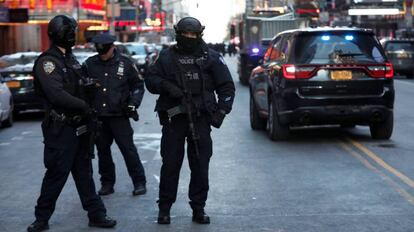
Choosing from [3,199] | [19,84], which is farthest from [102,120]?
[19,84]

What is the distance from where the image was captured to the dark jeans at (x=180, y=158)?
6.48 metres

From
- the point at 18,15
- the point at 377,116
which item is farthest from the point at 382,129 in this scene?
the point at 18,15

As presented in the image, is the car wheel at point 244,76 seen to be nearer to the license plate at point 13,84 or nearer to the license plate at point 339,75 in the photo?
the license plate at point 13,84

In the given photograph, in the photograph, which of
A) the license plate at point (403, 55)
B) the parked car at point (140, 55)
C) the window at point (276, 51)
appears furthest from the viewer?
the parked car at point (140, 55)

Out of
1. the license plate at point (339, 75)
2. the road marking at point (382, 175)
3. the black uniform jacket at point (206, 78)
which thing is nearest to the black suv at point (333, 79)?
the license plate at point (339, 75)

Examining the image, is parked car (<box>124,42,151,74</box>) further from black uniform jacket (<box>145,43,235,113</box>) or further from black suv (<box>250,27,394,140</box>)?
black uniform jacket (<box>145,43,235,113</box>)

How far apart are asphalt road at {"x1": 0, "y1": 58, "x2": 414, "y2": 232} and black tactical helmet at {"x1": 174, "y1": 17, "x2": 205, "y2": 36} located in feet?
5.60

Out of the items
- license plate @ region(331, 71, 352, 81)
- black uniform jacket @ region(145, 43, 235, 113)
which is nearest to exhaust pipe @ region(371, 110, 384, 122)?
license plate @ region(331, 71, 352, 81)

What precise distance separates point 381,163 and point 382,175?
84 cm

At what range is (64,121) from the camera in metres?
6.16

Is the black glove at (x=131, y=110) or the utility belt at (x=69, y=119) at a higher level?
the utility belt at (x=69, y=119)

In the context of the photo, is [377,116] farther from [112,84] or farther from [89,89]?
[89,89]

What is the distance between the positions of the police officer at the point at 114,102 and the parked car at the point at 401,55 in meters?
24.9

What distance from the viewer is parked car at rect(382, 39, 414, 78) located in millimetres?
31484
